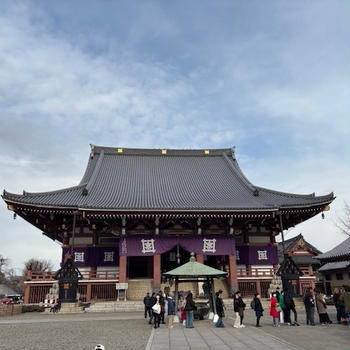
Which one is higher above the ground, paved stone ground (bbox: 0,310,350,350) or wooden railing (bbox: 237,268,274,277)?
wooden railing (bbox: 237,268,274,277)

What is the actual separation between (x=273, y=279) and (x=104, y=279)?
1149cm

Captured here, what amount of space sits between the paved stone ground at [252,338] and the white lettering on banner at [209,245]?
9.84m

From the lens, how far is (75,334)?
1103 cm

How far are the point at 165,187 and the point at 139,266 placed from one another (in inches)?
269

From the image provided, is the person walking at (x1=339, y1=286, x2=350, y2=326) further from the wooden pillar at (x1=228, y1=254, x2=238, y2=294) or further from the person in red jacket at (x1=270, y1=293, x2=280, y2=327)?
the wooden pillar at (x1=228, y1=254, x2=238, y2=294)

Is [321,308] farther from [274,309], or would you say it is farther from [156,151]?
[156,151]

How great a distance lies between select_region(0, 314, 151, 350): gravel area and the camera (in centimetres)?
921

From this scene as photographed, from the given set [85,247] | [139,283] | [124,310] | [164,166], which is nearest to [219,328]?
[124,310]

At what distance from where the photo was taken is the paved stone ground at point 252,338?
8.63 m

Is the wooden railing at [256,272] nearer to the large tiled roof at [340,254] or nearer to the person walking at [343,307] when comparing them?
the large tiled roof at [340,254]

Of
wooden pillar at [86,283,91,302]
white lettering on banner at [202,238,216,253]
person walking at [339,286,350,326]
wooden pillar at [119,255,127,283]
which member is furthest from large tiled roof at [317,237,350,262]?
wooden pillar at [86,283,91,302]

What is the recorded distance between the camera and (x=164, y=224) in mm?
22688

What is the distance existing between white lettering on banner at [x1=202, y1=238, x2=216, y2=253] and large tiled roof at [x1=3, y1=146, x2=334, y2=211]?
105 inches

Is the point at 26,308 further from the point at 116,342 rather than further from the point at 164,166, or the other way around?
the point at 164,166
